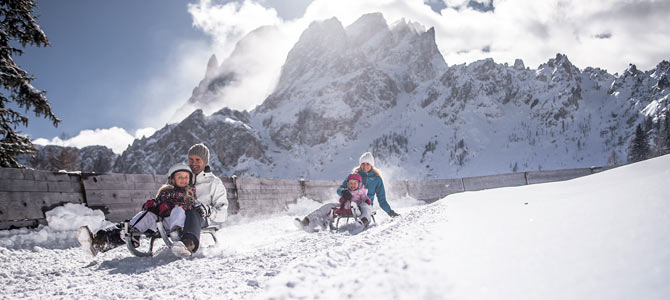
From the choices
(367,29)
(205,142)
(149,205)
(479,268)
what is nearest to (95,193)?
(149,205)

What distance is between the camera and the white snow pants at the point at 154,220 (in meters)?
3.30

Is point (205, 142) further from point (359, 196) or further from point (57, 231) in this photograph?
point (359, 196)

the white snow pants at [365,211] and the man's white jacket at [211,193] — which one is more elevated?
the man's white jacket at [211,193]

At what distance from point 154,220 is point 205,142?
4833 inches

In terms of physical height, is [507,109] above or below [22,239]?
above

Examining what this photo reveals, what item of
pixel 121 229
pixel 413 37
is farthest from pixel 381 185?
pixel 413 37

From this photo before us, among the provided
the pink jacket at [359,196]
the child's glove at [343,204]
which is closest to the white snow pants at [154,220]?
the child's glove at [343,204]

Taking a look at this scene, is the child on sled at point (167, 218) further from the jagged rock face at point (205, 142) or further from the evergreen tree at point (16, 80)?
the jagged rock face at point (205, 142)

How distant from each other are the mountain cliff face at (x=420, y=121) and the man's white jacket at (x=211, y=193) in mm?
81729

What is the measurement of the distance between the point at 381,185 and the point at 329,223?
5.05 ft

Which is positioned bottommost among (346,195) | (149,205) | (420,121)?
(346,195)

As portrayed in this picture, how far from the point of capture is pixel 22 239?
3.79 m

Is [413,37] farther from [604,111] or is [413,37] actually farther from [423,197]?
[423,197]

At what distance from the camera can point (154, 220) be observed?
3406 millimetres
